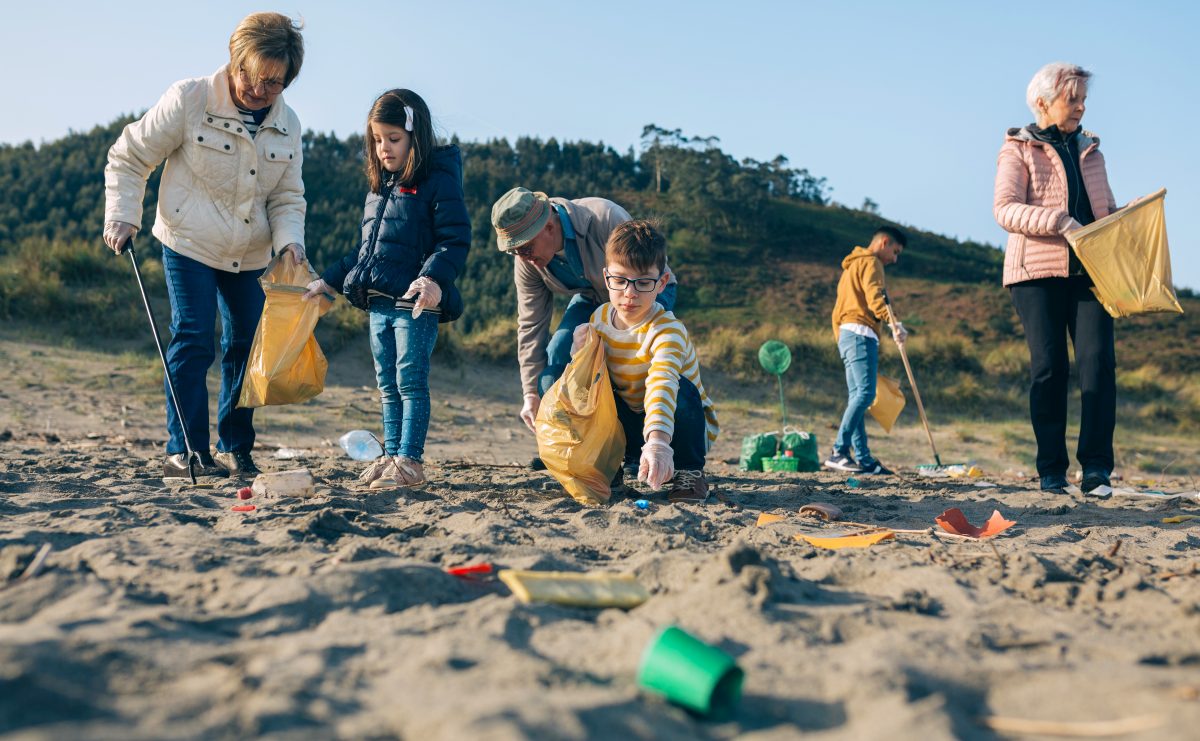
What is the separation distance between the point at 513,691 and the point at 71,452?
161 inches

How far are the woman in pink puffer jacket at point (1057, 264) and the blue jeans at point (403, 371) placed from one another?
8.74ft

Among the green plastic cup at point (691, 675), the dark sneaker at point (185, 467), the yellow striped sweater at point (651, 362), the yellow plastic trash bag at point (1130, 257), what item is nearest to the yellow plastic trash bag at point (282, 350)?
the dark sneaker at point (185, 467)

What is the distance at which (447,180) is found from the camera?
3.91m

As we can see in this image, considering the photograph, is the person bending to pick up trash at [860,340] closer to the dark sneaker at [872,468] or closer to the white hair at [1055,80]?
the dark sneaker at [872,468]

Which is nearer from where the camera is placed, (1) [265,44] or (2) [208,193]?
(1) [265,44]

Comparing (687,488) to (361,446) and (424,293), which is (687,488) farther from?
(361,446)

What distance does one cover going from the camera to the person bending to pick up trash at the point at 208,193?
3900mm

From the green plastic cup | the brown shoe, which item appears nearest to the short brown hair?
the brown shoe

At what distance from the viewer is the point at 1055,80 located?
433 cm

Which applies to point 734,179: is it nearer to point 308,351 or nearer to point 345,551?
point 308,351

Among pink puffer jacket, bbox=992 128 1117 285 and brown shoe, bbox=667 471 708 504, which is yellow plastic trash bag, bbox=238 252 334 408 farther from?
pink puffer jacket, bbox=992 128 1117 285

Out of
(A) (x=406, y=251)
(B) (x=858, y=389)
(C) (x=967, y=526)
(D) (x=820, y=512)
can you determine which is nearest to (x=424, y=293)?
(A) (x=406, y=251)

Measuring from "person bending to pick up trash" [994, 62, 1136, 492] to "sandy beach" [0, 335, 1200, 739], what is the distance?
31.5 inches

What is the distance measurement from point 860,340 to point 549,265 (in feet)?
9.50
